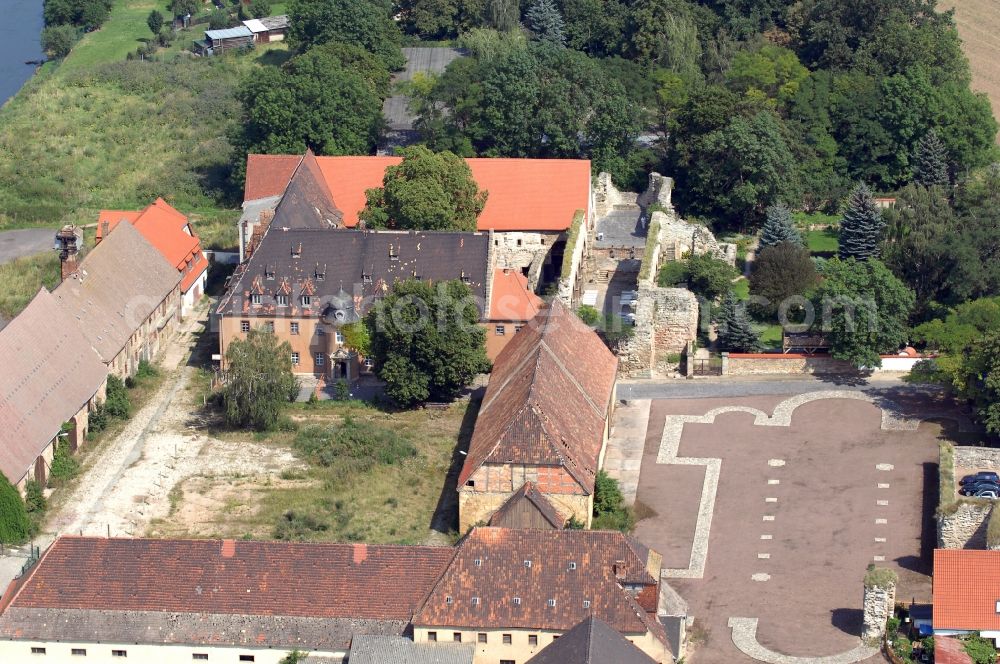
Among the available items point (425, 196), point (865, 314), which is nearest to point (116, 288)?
point (425, 196)

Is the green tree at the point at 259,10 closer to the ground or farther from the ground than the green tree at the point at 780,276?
farther from the ground

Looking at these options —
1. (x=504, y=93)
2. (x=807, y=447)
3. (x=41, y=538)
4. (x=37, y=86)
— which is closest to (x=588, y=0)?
(x=504, y=93)

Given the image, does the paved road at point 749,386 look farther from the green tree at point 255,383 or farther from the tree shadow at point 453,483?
the green tree at point 255,383

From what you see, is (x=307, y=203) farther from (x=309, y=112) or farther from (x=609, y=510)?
(x=609, y=510)

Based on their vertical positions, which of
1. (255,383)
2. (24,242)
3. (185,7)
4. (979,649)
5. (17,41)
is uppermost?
(185,7)

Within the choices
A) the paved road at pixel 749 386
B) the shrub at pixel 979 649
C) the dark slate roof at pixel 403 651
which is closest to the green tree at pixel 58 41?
the paved road at pixel 749 386

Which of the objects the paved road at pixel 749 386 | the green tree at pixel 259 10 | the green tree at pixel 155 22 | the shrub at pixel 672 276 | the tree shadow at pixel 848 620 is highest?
the green tree at pixel 259 10
